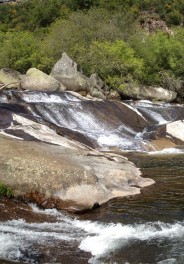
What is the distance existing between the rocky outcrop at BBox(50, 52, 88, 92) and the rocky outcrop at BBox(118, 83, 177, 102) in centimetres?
448

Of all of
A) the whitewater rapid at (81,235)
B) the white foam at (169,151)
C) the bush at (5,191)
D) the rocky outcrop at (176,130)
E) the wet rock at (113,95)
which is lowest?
the wet rock at (113,95)

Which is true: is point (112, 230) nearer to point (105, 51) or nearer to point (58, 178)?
point (58, 178)

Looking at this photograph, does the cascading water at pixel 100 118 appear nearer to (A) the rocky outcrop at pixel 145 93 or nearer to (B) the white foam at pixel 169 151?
(B) the white foam at pixel 169 151

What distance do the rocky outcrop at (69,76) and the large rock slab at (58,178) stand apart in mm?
21829

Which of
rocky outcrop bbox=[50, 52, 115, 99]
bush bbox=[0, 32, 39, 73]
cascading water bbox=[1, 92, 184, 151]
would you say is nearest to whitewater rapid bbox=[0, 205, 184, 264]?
cascading water bbox=[1, 92, 184, 151]

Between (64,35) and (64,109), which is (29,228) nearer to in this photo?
(64,109)

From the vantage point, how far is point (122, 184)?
15820 mm

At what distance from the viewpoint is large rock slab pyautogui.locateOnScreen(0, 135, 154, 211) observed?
13.6 metres

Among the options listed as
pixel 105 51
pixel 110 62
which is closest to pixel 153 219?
pixel 110 62

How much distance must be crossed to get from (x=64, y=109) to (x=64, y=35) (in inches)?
802

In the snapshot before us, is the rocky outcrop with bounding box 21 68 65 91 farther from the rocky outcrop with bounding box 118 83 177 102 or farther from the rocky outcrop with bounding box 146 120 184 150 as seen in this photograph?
the rocky outcrop with bounding box 146 120 184 150

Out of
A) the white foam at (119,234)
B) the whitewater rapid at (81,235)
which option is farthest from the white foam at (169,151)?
the white foam at (119,234)

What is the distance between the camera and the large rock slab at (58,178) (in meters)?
13.6

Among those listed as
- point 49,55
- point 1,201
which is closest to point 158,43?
point 49,55
